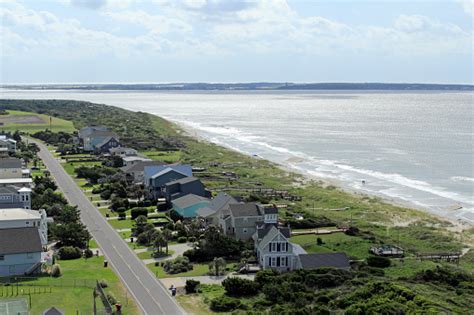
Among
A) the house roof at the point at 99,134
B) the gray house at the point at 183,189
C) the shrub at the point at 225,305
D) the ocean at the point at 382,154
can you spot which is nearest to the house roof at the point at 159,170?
the gray house at the point at 183,189

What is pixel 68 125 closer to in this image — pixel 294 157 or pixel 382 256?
pixel 294 157

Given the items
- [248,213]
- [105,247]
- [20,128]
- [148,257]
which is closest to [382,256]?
[248,213]

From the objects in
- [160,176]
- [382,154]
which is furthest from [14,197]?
[382,154]

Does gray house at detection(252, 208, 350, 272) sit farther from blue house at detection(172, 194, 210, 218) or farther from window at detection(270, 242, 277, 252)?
blue house at detection(172, 194, 210, 218)

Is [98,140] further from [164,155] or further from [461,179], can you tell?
[461,179]

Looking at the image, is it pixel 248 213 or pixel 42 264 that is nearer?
pixel 42 264

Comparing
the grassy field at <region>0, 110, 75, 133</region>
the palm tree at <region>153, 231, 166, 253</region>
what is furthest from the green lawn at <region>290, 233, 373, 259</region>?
the grassy field at <region>0, 110, 75, 133</region>

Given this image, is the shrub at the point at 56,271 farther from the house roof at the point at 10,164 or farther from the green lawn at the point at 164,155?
the green lawn at the point at 164,155
